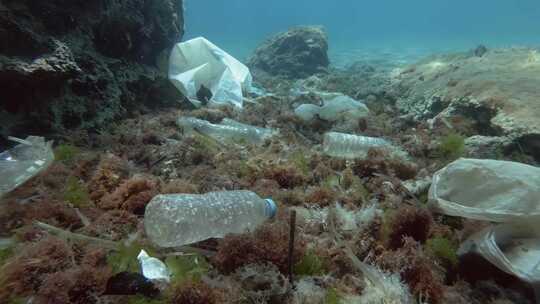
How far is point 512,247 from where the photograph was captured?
242 cm

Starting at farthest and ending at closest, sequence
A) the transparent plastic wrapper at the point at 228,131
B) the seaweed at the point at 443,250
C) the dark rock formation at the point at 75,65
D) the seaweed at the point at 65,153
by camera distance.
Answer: the transparent plastic wrapper at the point at 228,131
the dark rock formation at the point at 75,65
the seaweed at the point at 65,153
the seaweed at the point at 443,250

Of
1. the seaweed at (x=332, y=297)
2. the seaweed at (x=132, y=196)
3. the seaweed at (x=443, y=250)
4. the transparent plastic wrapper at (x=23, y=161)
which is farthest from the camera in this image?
the transparent plastic wrapper at (x=23, y=161)

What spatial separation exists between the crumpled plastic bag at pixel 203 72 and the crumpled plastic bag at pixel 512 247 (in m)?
6.45

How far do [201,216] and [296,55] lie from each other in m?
15.7

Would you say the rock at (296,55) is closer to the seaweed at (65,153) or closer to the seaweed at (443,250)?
the seaweed at (65,153)

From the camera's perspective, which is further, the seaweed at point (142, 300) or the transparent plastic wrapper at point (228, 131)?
the transparent plastic wrapper at point (228, 131)

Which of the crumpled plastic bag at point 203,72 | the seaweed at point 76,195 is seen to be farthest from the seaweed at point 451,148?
the crumpled plastic bag at point 203,72

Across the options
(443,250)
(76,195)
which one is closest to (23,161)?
(76,195)

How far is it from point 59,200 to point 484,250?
12.3ft

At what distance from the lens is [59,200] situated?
330cm

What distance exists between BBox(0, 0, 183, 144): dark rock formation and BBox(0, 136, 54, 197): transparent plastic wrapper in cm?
56

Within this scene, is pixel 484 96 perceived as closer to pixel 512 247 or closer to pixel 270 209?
pixel 512 247

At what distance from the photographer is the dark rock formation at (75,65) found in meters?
4.48

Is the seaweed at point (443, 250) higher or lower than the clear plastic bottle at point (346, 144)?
lower
